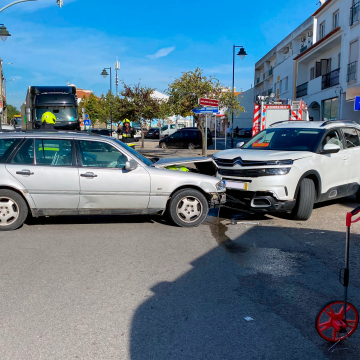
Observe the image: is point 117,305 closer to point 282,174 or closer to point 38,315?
point 38,315

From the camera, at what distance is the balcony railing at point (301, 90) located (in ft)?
111

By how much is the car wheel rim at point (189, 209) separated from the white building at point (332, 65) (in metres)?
16.9

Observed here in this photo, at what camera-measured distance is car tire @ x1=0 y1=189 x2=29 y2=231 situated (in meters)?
6.95

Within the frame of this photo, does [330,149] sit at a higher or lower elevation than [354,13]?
lower

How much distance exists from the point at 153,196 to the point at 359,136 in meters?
5.10

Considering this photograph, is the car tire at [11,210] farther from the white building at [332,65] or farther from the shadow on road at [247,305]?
the white building at [332,65]

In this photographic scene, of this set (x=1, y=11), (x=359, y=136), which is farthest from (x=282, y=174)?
(x=1, y=11)

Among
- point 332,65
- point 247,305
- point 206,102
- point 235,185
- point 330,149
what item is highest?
point 332,65

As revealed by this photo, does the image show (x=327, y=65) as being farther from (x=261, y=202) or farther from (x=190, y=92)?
(x=261, y=202)

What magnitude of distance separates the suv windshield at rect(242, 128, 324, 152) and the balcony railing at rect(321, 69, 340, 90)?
63.5 ft

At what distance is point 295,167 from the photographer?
7.66 meters

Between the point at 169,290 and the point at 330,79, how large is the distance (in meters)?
26.5

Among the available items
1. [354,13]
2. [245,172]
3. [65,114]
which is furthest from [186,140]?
[245,172]

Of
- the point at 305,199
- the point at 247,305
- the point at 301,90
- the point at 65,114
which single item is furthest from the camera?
the point at 301,90
